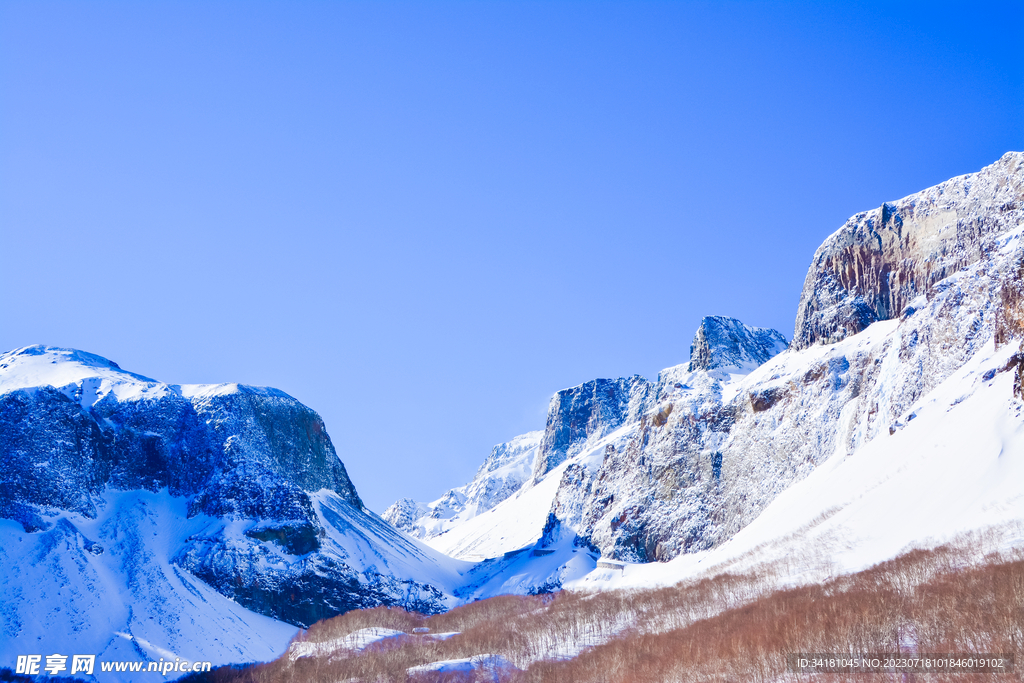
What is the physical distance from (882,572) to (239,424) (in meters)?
102

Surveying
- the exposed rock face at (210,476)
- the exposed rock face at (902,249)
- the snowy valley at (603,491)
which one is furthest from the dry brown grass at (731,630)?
the exposed rock face at (902,249)

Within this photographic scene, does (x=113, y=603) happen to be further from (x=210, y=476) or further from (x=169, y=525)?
(x=210, y=476)

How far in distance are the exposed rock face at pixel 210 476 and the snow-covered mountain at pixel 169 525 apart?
216 mm

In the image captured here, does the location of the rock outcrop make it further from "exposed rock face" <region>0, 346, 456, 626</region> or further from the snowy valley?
"exposed rock face" <region>0, 346, 456, 626</region>

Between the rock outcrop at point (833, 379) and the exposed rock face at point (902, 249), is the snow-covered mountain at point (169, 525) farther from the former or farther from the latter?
the exposed rock face at point (902, 249)

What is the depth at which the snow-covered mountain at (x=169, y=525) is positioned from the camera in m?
86.8

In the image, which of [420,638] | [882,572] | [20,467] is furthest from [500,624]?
[20,467]

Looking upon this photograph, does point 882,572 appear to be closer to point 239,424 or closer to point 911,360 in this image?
point 911,360

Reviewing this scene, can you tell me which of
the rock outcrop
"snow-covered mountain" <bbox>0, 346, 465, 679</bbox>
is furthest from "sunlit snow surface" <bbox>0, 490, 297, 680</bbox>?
the rock outcrop

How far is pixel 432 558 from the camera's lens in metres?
154

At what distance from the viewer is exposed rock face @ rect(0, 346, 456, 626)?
4136 inches

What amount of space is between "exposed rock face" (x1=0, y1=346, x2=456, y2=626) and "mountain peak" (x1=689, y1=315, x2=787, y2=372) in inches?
3132

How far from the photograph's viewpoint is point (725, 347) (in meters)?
182

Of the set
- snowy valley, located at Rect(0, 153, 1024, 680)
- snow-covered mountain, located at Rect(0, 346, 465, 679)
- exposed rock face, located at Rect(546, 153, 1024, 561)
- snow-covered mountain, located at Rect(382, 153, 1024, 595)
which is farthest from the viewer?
exposed rock face, located at Rect(546, 153, 1024, 561)
